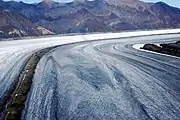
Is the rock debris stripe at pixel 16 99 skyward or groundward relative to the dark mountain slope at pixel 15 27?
skyward

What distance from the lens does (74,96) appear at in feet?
32.4

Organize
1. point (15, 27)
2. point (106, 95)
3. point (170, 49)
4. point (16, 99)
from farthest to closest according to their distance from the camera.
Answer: point (15, 27), point (170, 49), point (106, 95), point (16, 99)

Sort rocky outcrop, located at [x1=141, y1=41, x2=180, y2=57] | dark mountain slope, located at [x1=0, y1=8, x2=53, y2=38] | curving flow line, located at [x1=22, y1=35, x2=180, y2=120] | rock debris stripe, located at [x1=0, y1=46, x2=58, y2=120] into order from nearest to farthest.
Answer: curving flow line, located at [x1=22, y1=35, x2=180, y2=120] < rock debris stripe, located at [x1=0, y1=46, x2=58, y2=120] < rocky outcrop, located at [x1=141, y1=41, x2=180, y2=57] < dark mountain slope, located at [x1=0, y1=8, x2=53, y2=38]

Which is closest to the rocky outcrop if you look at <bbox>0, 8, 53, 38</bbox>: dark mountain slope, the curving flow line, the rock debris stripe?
the curving flow line

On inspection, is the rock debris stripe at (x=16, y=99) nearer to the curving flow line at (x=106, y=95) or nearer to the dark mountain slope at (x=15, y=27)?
the curving flow line at (x=106, y=95)

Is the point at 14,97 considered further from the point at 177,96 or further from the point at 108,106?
the point at 177,96

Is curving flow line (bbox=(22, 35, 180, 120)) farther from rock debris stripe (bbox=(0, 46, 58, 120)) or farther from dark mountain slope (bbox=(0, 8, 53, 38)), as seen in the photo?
dark mountain slope (bbox=(0, 8, 53, 38))

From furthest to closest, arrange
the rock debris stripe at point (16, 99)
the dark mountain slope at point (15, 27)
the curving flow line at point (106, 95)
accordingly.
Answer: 1. the dark mountain slope at point (15, 27)
2. the rock debris stripe at point (16, 99)
3. the curving flow line at point (106, 95)

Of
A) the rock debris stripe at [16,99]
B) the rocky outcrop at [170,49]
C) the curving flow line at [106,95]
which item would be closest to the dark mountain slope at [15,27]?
the rocky outcrop at [170,49]

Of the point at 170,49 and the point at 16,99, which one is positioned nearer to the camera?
the point at 16,99

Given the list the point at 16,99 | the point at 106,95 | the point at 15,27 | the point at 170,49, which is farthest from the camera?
the point at 15,27

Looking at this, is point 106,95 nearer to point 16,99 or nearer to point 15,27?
point 16,99

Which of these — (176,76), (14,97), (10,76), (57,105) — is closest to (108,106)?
(57,105)

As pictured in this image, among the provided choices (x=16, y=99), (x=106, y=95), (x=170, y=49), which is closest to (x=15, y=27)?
(x=170, y=49)
